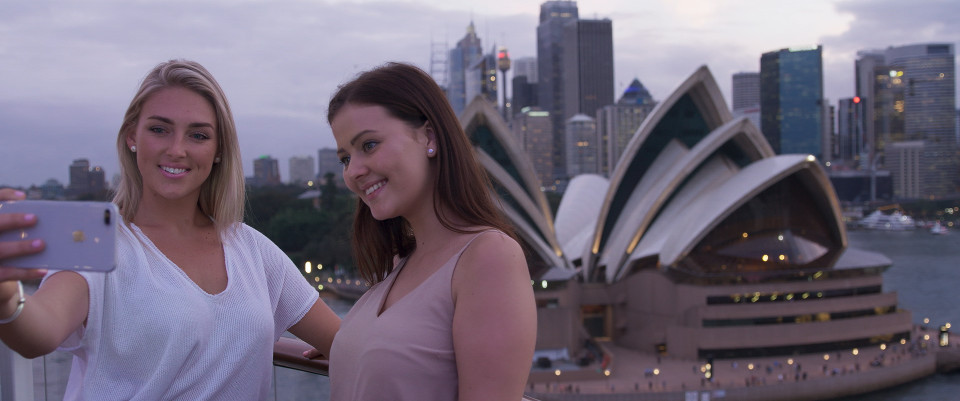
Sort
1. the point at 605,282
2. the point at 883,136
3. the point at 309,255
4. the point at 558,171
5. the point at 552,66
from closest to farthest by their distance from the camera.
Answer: the point at 605,282 → the point at 309,255 → the point at 883,136 → the point at 558,171 → the point at 552,66

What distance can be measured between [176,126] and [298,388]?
1088 millimetres

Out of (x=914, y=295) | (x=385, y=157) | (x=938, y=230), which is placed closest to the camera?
(x=385, y=157)

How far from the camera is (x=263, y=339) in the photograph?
5.71ft

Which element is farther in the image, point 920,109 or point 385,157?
point 920,109

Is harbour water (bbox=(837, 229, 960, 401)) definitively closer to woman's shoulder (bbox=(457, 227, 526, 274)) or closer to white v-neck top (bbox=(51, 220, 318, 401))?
white v-neck top (bbox=(51, 220, 318, 401))

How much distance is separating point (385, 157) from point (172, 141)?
569 millimetres

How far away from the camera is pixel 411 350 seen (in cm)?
132

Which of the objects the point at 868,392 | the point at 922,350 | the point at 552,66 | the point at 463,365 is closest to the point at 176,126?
the point at 463,365

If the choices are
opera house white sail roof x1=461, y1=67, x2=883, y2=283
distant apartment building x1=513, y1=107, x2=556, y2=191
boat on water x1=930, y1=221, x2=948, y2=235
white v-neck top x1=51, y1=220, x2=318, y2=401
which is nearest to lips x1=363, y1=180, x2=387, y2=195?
white v-neck top x1=51, y1=220, x2=318, y2=401

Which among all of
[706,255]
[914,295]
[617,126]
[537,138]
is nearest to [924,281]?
[914,295]

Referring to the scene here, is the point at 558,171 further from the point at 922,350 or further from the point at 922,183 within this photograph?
the point at 922,350

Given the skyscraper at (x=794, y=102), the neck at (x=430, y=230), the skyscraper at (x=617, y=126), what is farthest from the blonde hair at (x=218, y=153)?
the skyscraper at (x=794, y=102)

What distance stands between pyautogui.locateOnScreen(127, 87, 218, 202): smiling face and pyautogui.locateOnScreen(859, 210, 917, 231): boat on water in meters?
61.8

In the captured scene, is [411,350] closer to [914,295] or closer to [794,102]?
[914,295]
